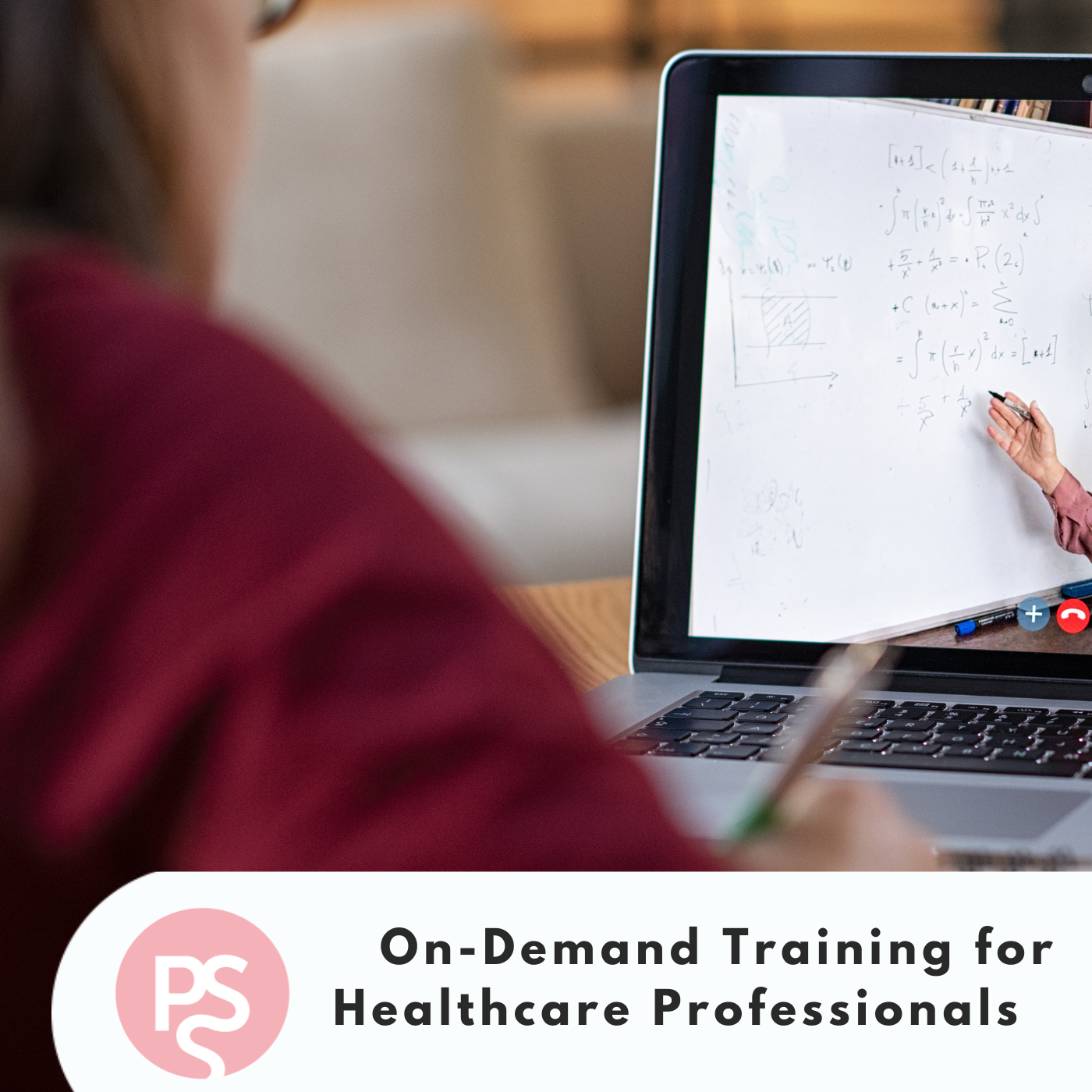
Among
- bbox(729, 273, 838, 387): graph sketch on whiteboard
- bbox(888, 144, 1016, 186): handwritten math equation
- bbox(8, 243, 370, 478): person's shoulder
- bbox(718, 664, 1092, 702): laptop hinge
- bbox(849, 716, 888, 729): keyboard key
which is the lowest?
bbox(849, 716, 888, 729): keyboard key

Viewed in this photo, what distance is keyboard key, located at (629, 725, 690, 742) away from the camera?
2.06 feet

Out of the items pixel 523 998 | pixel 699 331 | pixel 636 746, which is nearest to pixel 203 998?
pixel 523 998

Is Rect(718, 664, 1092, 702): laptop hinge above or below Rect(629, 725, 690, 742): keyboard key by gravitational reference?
above

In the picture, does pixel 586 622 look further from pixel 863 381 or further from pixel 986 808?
pixel 986 808

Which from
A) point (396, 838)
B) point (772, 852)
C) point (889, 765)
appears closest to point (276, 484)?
point (396, 838)

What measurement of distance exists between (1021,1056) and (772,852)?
8 centimetres

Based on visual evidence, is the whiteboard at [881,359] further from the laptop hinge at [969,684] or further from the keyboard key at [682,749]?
the keyboard key at [682,749]

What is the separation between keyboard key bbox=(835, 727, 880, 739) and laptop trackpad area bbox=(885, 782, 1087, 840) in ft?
0.21

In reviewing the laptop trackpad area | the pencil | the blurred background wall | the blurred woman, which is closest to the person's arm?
the laptop trackpad area

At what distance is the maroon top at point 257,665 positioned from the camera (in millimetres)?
264

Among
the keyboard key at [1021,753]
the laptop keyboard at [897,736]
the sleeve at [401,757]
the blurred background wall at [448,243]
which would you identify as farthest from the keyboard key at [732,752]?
the blurred background wall at [448,243]

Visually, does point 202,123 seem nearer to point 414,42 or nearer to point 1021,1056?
point 1021,1056

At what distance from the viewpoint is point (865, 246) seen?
0.74 m

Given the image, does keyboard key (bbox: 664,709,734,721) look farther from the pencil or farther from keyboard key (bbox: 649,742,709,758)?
the pencil
